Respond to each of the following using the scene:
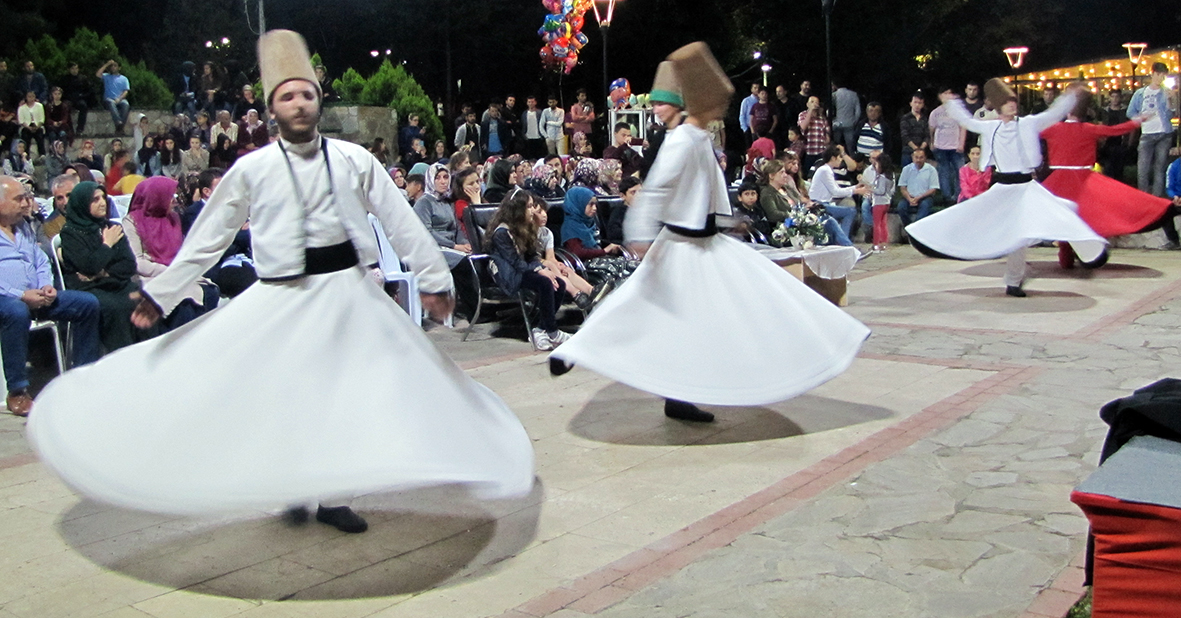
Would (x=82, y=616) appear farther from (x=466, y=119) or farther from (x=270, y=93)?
(x=466, y=119)

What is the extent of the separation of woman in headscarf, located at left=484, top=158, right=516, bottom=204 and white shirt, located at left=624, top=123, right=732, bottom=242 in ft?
16.1

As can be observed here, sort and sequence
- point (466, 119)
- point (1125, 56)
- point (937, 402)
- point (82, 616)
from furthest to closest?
1. point (1125, 56)
2. point (466, 119)
3. point (937, 402)
4. point (82, 616)

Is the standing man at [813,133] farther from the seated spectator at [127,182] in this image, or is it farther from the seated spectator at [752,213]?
the seated spectator at [127,182]

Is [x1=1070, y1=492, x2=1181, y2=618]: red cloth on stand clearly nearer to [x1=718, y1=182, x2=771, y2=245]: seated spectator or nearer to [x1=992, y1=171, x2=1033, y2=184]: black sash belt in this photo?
[x1=718, y1=182, x2=771, y2=245]: seated spectator

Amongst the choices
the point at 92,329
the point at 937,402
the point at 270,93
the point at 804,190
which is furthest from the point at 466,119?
the point at 270,93

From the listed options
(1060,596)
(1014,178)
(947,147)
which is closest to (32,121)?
(947,147)

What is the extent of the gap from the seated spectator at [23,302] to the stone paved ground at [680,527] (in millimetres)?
403

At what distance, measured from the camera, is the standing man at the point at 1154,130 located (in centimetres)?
1488

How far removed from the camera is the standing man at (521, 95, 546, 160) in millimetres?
20938

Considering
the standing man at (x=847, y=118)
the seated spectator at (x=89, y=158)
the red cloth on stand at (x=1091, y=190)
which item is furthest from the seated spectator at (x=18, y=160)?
the red cloth on stand at (x=1091, y=190)

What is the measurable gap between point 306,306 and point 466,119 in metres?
16.4

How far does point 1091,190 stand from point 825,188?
3104 mm

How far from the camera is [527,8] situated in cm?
2984

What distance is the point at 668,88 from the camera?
6.09 meters
